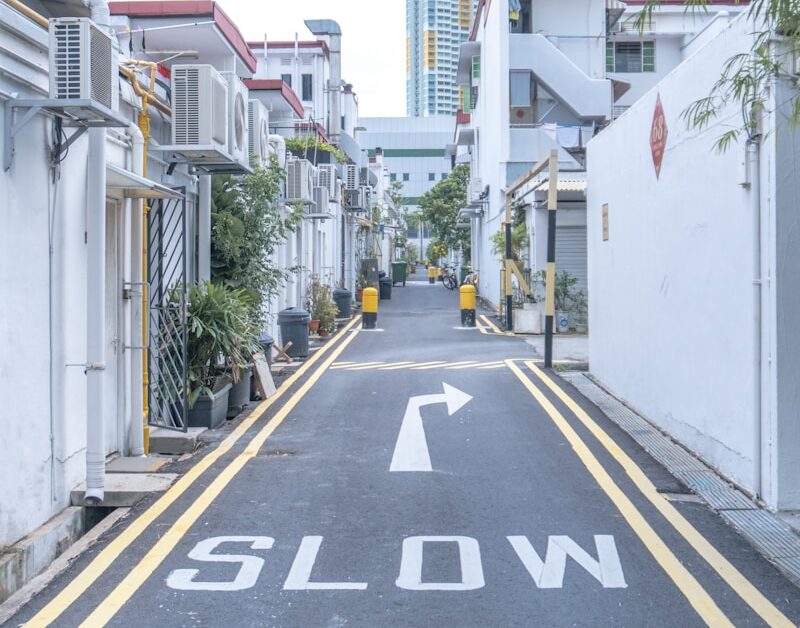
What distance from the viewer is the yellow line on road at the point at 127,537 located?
562 cm

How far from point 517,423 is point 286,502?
4.30m

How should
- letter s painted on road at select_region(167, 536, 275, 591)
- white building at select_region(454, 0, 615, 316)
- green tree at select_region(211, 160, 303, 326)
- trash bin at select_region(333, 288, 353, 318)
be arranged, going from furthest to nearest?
white building at select_region(454, 0, 615, 316), trash bin at select_region(333, 288, 353, 318), green tree at select_region(211, 160, 303, 326), letter s painted on road at select_region(167, 536, 275, 591)

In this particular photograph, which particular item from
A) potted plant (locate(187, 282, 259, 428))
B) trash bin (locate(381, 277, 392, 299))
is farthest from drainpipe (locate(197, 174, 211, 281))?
trash bin (locate(381, 277, 392, 299))

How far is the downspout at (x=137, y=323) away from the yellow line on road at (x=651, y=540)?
4415 mm

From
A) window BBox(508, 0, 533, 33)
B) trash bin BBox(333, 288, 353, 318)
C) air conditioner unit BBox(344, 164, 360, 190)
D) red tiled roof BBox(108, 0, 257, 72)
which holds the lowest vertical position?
trash bin BBox(333, 288, 353, 318)

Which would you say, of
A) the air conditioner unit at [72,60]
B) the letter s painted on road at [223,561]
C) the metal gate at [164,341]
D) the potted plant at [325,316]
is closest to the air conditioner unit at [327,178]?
the potted plant at [325,316]

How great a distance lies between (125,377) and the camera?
9602mm

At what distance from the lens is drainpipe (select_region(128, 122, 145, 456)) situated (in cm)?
957

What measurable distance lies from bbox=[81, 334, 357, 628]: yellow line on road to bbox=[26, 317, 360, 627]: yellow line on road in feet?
0.66

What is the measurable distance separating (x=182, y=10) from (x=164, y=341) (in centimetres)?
1016

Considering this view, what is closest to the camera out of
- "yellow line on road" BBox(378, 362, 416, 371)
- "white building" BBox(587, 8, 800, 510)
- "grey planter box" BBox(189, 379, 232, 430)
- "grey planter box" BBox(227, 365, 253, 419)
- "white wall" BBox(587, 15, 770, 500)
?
"white building" BBox(587, 8, 800, 510)

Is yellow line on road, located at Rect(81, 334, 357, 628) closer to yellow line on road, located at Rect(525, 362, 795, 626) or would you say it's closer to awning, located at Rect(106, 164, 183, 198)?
awning, located at Rect(106, 164, 183, 198)

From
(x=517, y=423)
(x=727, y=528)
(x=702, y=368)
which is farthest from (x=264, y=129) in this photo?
(x=727, y=528)

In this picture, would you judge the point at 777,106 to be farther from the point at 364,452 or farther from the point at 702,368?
the point at 364,452
